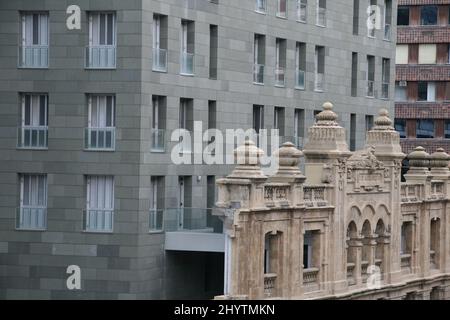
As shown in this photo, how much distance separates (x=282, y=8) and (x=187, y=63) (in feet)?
28.8

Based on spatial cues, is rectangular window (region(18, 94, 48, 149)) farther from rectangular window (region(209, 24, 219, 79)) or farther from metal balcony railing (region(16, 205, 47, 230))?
rectangular window (region(209, 24, 219, 79))

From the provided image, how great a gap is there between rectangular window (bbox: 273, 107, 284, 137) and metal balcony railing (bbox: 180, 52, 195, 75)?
330 inches

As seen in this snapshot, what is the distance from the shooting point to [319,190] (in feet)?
190

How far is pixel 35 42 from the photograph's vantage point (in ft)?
183

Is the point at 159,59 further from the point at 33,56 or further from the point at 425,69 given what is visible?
the point at 425,69

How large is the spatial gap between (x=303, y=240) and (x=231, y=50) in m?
7.91

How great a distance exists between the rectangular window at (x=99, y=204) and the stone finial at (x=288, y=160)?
568cm

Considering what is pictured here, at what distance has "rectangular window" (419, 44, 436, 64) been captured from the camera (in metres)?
104

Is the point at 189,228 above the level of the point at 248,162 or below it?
below

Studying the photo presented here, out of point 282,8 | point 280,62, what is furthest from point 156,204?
point 282,8

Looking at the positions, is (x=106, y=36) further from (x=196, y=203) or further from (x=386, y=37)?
(x=386, y=37)

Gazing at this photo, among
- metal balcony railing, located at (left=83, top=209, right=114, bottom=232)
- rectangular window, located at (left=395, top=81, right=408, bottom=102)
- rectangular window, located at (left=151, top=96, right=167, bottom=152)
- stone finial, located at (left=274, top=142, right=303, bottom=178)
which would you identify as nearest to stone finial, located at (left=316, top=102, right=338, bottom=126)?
stone finial, located at (left=274, top=142, right=303, bottom=178)

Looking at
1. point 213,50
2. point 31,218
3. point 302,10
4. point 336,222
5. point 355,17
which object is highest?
point 355,17

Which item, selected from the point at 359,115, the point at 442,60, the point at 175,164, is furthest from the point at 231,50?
the point at 442,60
